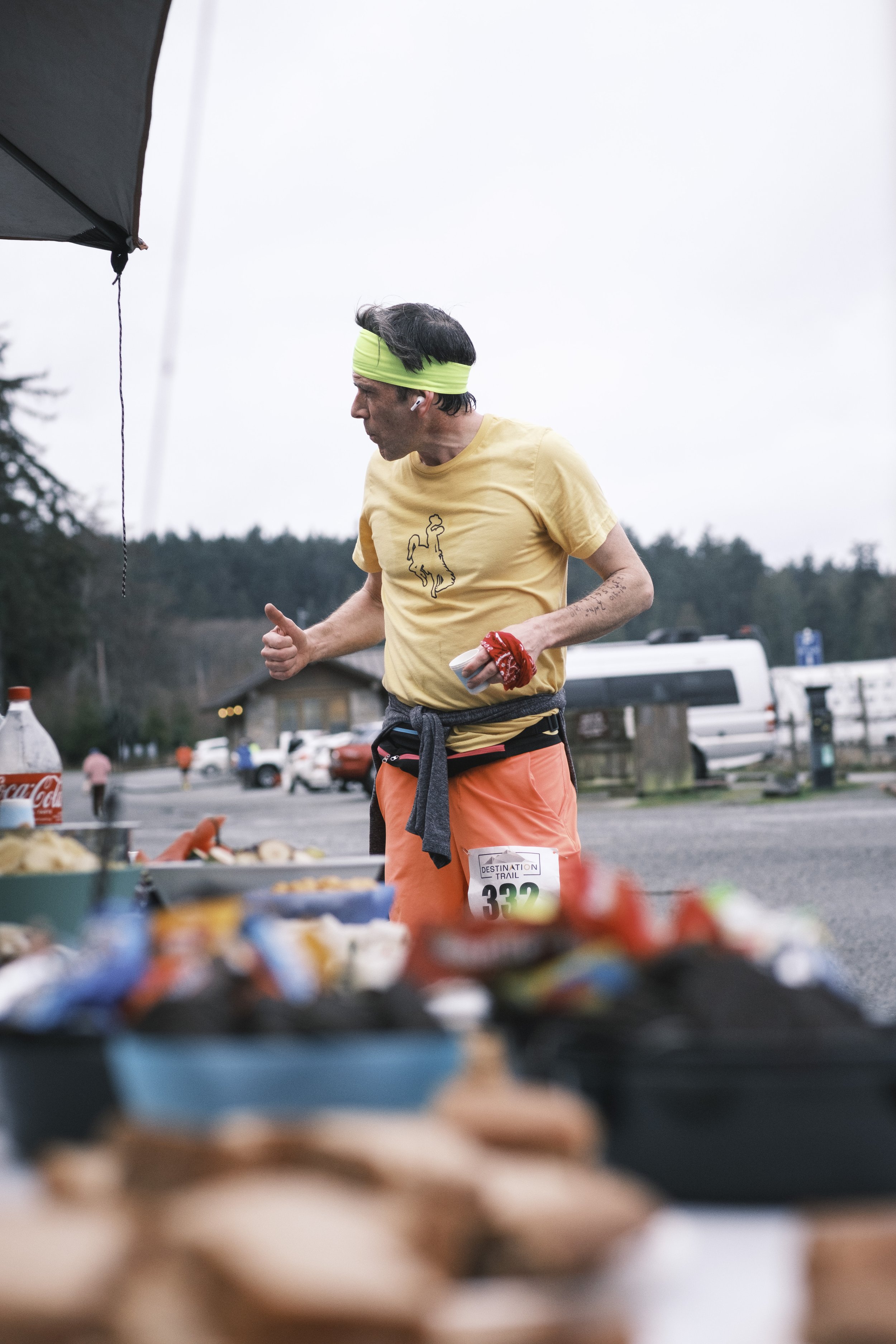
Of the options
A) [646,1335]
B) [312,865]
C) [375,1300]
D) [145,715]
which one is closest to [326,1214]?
[375,1300]

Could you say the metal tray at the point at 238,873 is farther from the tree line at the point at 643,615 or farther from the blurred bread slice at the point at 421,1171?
the tree line at the point at 643,615

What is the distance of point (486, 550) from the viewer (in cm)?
245

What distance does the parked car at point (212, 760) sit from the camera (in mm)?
51062

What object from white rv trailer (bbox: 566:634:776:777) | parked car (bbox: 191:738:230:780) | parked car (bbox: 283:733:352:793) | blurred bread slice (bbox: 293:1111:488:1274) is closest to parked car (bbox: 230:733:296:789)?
parked car (bbox: 283:733:352:793)

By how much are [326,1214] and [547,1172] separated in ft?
0.48

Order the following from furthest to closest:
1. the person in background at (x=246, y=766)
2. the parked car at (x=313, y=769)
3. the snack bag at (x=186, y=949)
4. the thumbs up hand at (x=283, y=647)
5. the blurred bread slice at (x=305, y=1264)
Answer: the person in background at (x=246, y=766)
the parked car at (x=313, y=769)
the thumbs up hand at (x=283, y=647)
the snack bag at (x=186, y=949)
the blurred bread slice at (x=305, y=1264)

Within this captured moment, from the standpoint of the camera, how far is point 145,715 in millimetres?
2254

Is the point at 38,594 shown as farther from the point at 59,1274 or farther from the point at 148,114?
the point at 59,1274

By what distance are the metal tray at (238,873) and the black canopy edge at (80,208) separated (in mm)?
1642

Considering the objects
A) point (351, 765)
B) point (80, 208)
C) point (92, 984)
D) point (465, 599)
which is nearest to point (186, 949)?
point (92, 984)

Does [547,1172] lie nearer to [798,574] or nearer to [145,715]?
[145,715]

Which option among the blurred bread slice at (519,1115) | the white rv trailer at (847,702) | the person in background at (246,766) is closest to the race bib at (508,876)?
the blurred bread slice at (519,1115)

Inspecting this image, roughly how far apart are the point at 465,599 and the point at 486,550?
11 centimetres

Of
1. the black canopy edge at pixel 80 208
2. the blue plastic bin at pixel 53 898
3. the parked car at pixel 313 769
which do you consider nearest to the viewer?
the blue plastic bin at pixel 53 898
